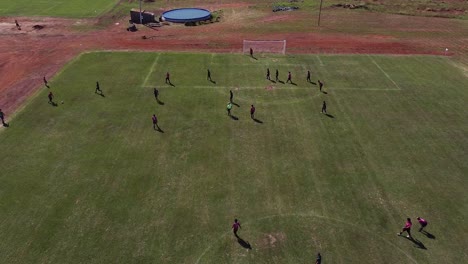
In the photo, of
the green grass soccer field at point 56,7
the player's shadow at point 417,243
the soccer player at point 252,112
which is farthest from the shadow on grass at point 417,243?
the green grass soccer field at point 56,7

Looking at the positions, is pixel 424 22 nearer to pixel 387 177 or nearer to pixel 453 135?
pixel 453 135

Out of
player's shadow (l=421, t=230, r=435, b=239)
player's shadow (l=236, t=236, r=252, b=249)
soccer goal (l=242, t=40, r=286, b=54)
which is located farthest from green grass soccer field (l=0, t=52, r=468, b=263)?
soccer goal (l=242, t=40, r=286, b=54)

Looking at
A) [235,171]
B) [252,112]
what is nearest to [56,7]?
[252,112]

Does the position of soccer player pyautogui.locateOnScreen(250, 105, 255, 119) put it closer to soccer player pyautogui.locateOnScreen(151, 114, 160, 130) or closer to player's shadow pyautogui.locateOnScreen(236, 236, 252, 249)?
soccer player pyautogui.locateOnScreen(151, 114, 160, 130)

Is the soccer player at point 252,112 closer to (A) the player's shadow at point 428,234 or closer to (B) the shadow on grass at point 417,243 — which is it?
(B) the shadow on grass at point 417,243

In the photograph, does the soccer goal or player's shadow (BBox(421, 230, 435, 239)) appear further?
the soccer goal
